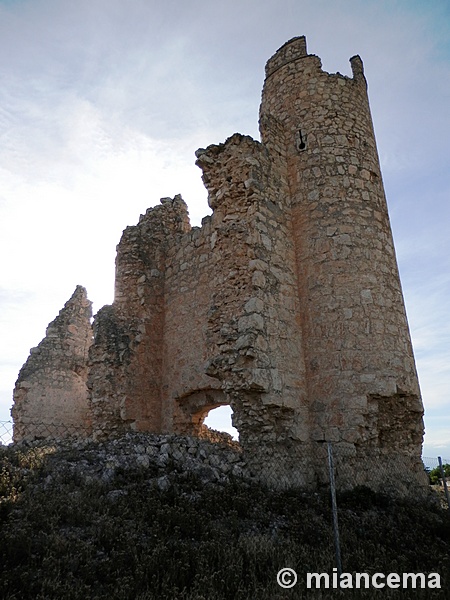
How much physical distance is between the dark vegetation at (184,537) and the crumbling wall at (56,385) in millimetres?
5701

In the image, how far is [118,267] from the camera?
11.9 meters

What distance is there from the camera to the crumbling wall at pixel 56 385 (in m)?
12.6

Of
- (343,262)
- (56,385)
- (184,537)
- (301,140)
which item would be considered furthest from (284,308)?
(56,385)

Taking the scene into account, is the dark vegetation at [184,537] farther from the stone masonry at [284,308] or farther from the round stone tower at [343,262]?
the round stone tower at [343,262]

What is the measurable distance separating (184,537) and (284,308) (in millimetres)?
4490

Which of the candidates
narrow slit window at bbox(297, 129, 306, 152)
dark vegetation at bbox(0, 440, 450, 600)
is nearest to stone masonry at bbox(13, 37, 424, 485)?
narrow slit window at bbox(297, 129, 306, 152)

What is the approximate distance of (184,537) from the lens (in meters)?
5.02

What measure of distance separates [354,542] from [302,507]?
3.71ft

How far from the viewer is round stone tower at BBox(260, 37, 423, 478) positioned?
791cm

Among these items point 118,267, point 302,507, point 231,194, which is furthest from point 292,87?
point 302,507

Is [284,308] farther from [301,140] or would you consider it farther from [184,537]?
[184,537]

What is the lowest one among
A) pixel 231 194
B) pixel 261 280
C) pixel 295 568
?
pixel 295 568

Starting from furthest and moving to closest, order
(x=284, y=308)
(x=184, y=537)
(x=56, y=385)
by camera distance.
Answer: (x=56, y=385)
(x=284, y=308)
(x=184, y=537)

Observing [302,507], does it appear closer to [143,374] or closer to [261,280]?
[261,280]
